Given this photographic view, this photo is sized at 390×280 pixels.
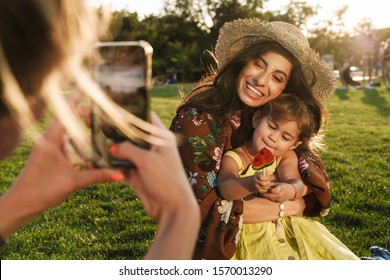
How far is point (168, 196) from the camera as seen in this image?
117 cm

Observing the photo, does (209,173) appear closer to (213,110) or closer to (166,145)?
(213,110)

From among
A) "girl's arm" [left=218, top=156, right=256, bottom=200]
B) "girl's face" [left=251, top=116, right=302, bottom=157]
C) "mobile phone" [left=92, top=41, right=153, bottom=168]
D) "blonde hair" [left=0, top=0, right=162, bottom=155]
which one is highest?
"blonde hair" [left=0, top=0, right=162, bottom=155]

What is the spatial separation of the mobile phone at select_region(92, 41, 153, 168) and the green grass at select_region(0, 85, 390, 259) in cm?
205

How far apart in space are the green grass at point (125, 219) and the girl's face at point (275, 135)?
92 cm

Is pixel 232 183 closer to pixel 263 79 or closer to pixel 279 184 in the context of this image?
pixel 279 184

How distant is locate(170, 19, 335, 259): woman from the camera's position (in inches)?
107

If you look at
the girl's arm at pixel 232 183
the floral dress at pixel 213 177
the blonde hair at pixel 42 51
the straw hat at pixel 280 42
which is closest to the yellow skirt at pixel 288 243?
the floral dress at pixel 213 177

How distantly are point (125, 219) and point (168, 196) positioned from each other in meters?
2.69

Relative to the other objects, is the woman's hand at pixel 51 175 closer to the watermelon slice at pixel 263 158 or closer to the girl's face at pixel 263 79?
the watermelon slice at pixel 263 158

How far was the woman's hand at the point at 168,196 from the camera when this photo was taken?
45.4 inches

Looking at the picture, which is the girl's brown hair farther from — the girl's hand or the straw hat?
the girl's hand

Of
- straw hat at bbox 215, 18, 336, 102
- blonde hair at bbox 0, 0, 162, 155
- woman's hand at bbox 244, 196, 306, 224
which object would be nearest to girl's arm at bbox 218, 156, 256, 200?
woman's hand at bbox 244, 196, 306, 224

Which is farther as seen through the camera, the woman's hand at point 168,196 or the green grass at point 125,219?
the green grass at point 125,219
